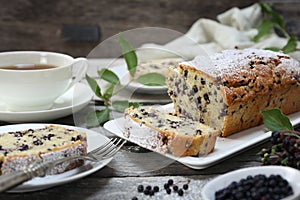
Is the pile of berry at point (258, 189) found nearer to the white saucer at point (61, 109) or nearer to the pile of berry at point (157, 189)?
the pile of berry at point (157, 189)

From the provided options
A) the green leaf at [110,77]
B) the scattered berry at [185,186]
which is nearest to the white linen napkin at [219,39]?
the green leaf at [110,77]

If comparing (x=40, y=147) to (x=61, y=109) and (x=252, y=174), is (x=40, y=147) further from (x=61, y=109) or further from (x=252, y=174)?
(x=252, y=174)

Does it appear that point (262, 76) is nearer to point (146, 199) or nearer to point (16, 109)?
point (146, 199)

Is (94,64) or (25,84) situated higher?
(25,84)

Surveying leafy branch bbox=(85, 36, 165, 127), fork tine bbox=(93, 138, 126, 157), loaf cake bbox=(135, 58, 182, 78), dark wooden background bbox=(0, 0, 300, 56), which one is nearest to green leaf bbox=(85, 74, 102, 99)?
leafy branch bbox=(85, 36, 165, 127)

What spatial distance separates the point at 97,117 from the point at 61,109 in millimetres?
138

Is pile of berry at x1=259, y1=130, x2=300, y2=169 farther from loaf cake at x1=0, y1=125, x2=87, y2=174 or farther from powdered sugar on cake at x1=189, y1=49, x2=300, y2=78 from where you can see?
loaf cake at x1=0, y1=125, x2=87, y2=174

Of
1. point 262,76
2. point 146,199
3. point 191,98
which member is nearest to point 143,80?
point 191,98

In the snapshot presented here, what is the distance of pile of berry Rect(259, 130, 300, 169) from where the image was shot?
147cm

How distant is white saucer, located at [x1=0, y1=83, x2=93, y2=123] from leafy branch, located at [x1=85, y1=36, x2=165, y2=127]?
Answer: 0.06m

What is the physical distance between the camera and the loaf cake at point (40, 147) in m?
1.40

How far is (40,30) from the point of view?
12.4ft

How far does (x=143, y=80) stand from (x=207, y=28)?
3.50ft

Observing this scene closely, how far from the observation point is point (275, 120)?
166 cm
